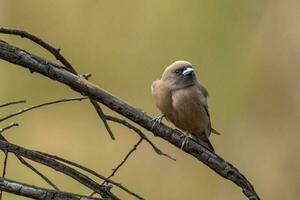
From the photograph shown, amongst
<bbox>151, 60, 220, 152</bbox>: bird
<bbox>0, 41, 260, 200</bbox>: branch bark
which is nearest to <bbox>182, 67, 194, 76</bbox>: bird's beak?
<bbox>151, 60, 220, 152</bbox>: bird

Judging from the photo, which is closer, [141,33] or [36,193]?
[36,193]

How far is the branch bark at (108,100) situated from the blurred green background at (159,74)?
5.13 ft

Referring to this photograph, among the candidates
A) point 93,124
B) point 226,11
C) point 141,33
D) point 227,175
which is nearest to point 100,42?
point 141,33

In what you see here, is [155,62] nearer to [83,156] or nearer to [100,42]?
[100,42]

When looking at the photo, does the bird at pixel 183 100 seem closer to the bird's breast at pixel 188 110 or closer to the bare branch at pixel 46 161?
the bird's breast at pixel 188 110

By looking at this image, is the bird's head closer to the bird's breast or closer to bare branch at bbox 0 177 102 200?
the bird's breast

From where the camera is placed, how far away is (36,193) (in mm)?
1194

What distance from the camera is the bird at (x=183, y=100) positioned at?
2.12 m

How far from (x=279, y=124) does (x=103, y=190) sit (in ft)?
6.36

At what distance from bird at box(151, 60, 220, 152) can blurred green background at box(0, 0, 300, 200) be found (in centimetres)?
80

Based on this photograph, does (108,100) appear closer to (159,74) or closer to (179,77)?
(179,77)

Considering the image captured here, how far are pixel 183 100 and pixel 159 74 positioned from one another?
2.92 ft

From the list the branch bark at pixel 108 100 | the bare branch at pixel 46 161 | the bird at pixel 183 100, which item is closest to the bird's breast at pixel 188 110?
the bird at pixel 183 100

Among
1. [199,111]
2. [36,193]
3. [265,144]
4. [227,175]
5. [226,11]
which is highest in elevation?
[226,11]
